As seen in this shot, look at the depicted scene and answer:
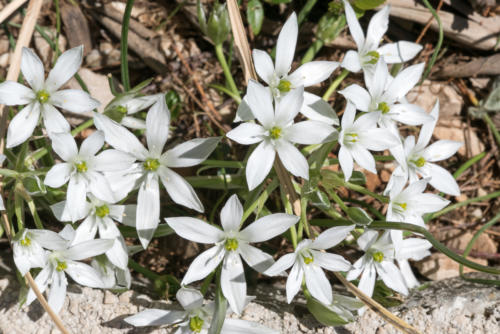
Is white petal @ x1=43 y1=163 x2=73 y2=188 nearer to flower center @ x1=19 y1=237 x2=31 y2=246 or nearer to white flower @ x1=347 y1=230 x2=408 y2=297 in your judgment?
flower center @ x1=19 y1=237 x2=31 y2=246

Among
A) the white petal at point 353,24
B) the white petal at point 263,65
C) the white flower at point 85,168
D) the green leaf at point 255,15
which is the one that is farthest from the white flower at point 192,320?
the green leaf at point 255,15

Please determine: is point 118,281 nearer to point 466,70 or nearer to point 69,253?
point 69,253

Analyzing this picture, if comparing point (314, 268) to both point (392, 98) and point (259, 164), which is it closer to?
point (259, 164)

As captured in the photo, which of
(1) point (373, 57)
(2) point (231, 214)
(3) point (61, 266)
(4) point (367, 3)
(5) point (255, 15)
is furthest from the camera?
(5) point (255, 15)

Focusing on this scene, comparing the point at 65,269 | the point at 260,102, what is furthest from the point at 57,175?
the point at 260,102

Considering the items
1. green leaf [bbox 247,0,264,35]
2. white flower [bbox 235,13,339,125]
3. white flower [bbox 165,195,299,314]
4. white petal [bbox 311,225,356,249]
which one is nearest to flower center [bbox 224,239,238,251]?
white flower [bbox 165,195,299,314]

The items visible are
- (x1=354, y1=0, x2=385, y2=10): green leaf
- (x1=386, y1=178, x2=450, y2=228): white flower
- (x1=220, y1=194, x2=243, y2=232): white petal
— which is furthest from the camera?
(x1=354, y1=0, x2=385, y2=10): green leaf
